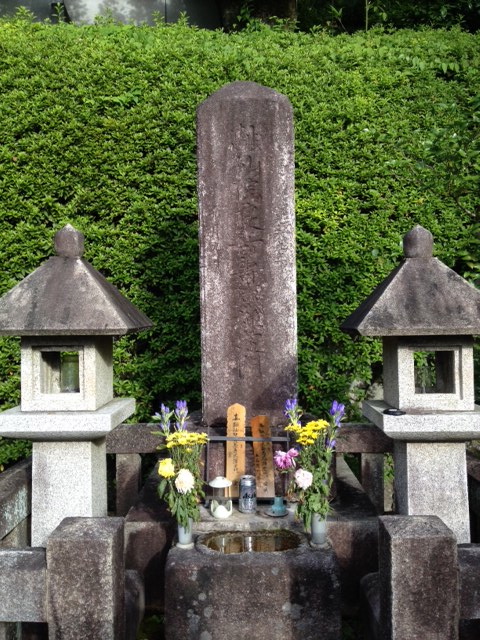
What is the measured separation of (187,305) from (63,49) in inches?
112

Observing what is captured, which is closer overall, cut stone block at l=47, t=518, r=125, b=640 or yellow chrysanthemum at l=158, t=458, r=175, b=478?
cut stone block at l=47, t=518, r=125, b=640

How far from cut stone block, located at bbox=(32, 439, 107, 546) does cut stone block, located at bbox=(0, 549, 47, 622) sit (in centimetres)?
126

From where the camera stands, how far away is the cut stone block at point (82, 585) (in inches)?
95.9

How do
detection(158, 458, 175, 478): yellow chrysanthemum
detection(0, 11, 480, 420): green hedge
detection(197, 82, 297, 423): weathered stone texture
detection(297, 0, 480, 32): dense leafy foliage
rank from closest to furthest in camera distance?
detection(158, 458, 175, 478): yellow chrysanthemum
detection(197, 82, 297, 423): weathered stone texture
detection(0, 11, 480, 420): green hedge
detection(297, 0, 480, 32): dense leafy foliage

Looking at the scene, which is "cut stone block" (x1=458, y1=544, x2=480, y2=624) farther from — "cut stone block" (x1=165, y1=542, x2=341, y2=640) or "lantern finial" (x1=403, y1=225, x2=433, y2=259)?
"lantern finial" (x1=403, y1=225, x2=433, y2=259)

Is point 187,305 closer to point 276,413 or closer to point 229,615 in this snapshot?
point 276,413

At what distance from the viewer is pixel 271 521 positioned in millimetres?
3791

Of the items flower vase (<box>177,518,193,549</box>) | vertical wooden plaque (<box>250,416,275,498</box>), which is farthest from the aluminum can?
flower vase (<box>177,518,193,549</box>)

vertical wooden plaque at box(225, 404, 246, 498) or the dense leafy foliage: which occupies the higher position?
the dense leafy foliage

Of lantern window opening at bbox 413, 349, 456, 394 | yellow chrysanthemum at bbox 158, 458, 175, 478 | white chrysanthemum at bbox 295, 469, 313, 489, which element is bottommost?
white chrysanthemum at bbox 295, 469, 313, 489

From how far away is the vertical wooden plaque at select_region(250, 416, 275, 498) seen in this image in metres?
4.25

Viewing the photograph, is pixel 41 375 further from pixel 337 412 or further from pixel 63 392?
pixel 337 412

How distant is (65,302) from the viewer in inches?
145

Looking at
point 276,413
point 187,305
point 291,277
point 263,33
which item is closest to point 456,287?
point 291,277
